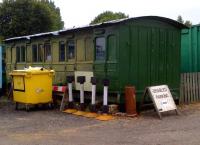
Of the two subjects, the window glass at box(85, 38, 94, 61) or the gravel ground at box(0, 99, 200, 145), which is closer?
the gravel ground at box(0, 99, 200, 145)

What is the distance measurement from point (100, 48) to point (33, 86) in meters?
2.48

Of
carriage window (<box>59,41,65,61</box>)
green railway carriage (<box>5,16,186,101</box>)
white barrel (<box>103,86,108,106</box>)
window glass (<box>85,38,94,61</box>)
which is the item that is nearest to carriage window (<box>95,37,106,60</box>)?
green railway carriage (<box>5,16,186,101</box>)

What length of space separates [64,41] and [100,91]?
284 cm

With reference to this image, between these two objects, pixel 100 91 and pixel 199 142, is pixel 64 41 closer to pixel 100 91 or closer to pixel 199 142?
pixel 100 91

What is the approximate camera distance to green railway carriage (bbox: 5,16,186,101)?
512 inches

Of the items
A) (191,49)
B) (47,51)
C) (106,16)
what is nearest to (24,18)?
(106,16)

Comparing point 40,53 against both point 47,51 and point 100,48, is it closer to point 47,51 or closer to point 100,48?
point 47,51

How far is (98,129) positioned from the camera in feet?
35.2

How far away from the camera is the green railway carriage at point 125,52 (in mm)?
13008

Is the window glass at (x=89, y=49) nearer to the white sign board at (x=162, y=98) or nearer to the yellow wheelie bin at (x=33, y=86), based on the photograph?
the yellow wheelie bin at (x=33, y=86)

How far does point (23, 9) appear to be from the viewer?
3388 cm

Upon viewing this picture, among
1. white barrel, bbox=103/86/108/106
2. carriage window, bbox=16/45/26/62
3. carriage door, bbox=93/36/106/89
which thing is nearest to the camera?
white barrel, bbox=103/86/108/106

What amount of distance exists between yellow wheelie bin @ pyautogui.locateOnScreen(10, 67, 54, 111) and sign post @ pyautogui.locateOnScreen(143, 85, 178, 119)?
11.3 feet

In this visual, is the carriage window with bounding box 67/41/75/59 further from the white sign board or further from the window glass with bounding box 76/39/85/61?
the white sign board
